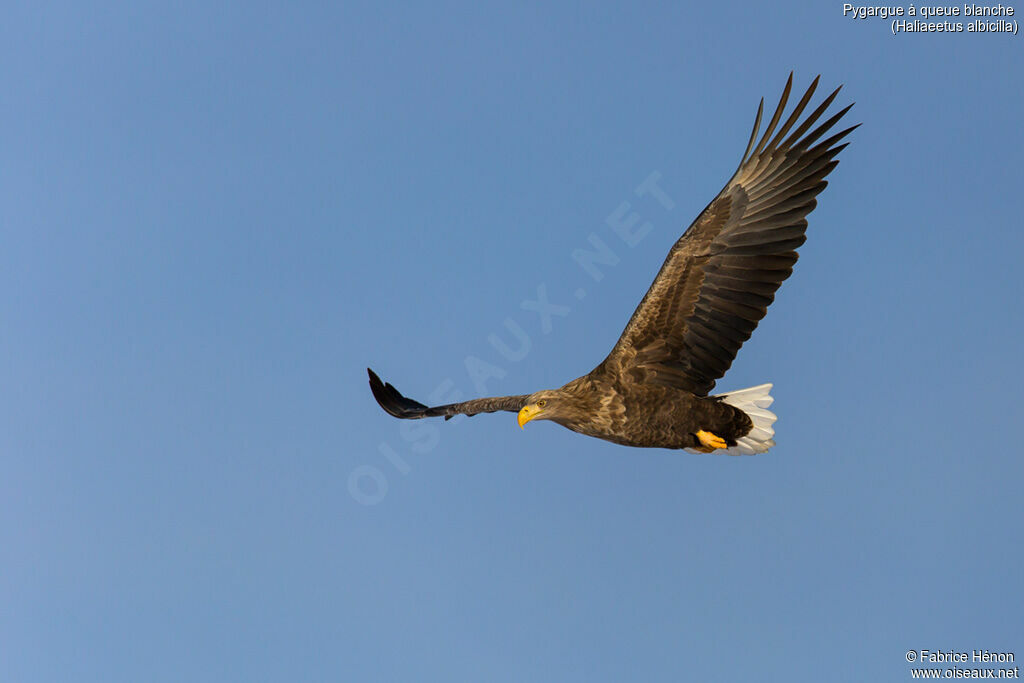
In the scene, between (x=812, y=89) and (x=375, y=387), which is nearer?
(x=812, y=89)

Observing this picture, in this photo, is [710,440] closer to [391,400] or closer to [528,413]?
[528,413]

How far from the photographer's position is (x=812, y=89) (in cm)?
1059

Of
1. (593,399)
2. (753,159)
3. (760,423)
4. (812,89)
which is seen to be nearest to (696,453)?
(760,423)

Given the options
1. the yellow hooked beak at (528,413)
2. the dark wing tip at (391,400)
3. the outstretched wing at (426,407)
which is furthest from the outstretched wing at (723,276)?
the dark wing tip at (391,400)

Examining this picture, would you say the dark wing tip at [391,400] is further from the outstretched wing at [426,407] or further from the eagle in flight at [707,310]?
the eagle in flight at [707,310]

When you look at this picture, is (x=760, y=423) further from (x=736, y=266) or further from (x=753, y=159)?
(x=753, y=159)

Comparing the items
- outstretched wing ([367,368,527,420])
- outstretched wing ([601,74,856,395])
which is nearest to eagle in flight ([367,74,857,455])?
outstretched wing ([601,74,856,395])

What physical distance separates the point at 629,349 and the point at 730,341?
1.07 metres

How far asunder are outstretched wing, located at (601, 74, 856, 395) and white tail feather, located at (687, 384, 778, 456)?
0.39 m

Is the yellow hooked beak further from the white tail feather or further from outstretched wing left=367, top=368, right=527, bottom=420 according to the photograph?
the white tail feather

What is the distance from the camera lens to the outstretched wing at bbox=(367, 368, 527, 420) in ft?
39.4

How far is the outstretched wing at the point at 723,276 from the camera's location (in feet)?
34.1

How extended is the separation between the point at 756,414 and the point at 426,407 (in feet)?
16.2

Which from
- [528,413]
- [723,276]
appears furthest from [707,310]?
[528,413]
